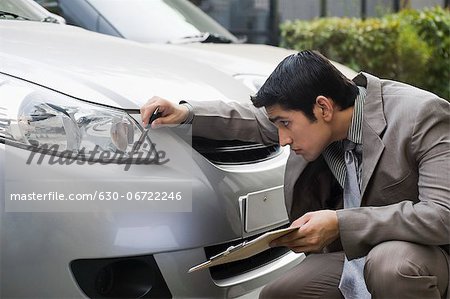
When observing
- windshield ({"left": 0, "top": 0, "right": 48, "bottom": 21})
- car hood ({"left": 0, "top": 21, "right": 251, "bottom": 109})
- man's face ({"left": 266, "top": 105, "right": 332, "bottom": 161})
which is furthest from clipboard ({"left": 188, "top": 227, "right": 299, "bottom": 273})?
windshield ({"left": 0, "top": 0, "right": 48, "bottom": 21})

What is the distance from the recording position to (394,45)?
26.7ft

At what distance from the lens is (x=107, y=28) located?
5.05 meters

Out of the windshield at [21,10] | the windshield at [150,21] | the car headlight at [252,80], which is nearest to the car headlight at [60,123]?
the car headlight at [252,80]

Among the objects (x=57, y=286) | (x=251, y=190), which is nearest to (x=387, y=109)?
(x=251, y=190)

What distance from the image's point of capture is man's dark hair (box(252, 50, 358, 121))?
2453 millimetres

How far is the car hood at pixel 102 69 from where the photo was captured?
276 centimetres

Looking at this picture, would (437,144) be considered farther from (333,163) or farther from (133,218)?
(133,218)

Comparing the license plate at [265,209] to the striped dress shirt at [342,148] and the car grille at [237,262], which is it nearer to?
the car grille at [237,262]

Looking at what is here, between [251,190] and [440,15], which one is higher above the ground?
[251,190]

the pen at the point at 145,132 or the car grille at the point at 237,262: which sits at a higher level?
the pen at the point at 145,132

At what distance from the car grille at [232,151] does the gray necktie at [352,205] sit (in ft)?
1.55

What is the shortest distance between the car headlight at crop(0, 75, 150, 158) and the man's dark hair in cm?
51

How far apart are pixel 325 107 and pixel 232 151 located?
0.58 m

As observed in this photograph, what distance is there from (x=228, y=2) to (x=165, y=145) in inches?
322
